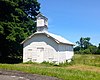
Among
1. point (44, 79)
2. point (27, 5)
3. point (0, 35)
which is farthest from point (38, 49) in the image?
point (44, 79)

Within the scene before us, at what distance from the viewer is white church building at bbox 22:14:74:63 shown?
97.1ft

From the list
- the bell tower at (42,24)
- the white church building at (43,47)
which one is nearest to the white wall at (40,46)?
the white church building at (43,47)

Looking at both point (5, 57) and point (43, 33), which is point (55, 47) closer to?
point (43, 33)

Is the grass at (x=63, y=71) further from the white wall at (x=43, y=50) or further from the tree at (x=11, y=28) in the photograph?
the tree at (x=11, y=28)

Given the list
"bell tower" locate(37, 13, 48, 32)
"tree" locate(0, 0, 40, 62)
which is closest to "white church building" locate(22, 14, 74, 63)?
"bell tower" locate(37, 13, 48, 32)

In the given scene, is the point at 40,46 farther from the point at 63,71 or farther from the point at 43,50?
the point at 63,71

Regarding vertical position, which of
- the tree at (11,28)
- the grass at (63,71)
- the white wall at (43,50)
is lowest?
the grass at (63,71)

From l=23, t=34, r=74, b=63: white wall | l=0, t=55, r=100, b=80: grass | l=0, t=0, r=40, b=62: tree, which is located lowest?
l=0, t=55, r=100, b=80: grass

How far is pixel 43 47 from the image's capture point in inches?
1197

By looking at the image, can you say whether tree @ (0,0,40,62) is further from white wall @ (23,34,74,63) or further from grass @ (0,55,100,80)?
grass @ (0,55,100,80)

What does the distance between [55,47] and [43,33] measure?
2565 mm

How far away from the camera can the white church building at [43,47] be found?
97.1ft

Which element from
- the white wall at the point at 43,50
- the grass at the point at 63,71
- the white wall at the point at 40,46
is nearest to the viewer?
the grass at the point at 63,71

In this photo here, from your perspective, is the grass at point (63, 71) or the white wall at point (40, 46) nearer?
the grass at point (63, 71)
